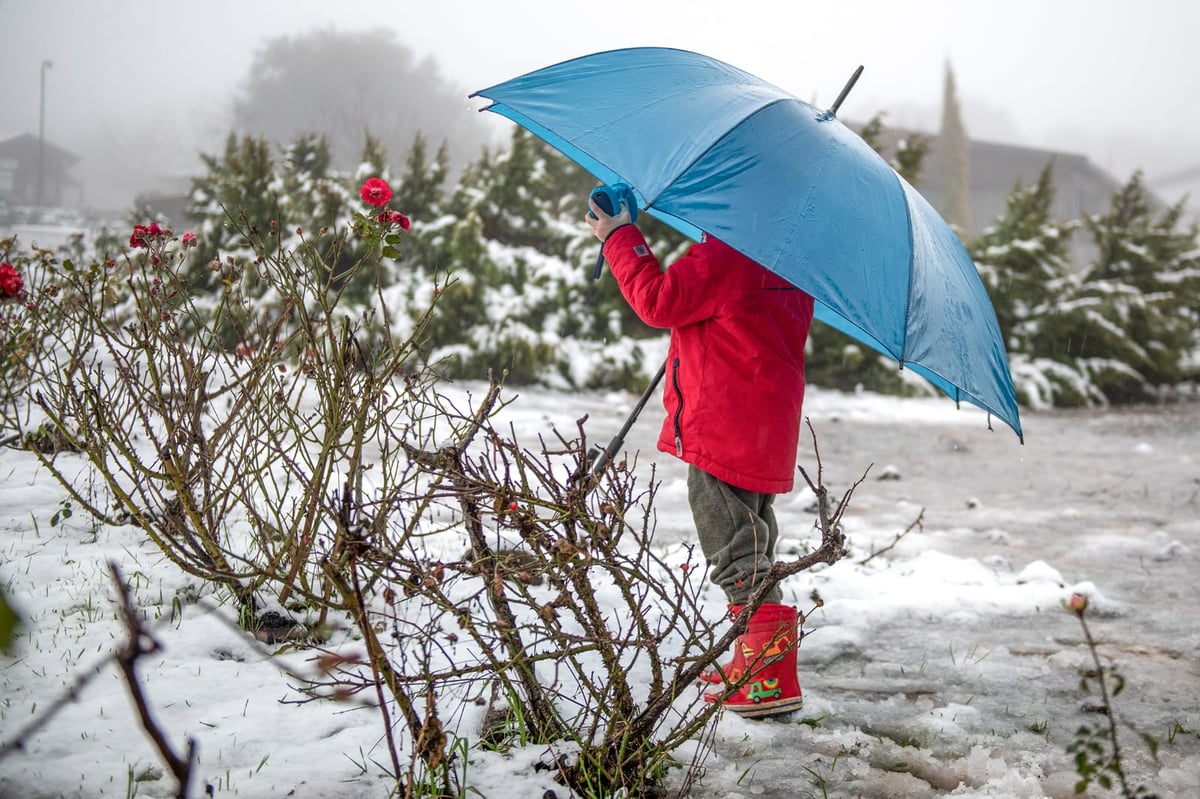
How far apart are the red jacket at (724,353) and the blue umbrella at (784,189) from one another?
0.78 ft

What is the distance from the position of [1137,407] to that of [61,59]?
39139mm

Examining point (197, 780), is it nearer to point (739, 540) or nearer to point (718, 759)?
point (718, 759)

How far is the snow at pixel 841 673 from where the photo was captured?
5.77 feet

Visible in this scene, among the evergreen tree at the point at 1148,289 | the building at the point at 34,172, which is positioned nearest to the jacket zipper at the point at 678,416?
the evergreen tree at the point at 1148,289

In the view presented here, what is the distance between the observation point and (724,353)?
2.34 metres

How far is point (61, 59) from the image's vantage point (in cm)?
3247

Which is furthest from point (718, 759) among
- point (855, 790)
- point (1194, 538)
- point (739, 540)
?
point (1194, 538)

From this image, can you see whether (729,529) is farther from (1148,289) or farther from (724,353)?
(1148,289)

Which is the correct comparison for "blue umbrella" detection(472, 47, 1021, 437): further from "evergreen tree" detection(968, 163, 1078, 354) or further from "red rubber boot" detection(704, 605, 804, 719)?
"evergreen tree" detection(968, 163, 1078, 354)

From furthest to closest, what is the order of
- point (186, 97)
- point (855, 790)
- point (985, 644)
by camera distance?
point (186, 97) < point (985, 644) < point (855, 790)

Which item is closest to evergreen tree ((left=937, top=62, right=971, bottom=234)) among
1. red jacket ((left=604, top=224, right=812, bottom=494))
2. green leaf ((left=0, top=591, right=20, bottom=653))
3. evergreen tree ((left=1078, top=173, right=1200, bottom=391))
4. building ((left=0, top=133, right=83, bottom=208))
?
evergreen tree ((left=1078, top=173, right=1200, bottom=391))

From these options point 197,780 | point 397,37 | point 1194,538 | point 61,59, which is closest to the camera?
point 197,780

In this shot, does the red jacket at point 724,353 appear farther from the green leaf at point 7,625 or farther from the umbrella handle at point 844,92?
the green leaf at point 7,625

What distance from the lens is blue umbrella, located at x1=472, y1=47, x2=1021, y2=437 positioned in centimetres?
197
